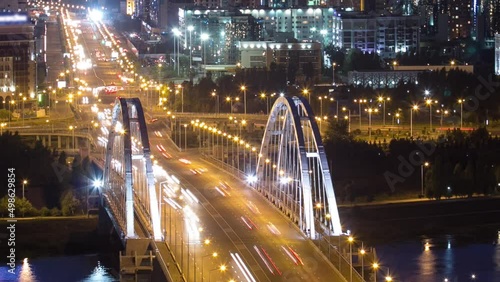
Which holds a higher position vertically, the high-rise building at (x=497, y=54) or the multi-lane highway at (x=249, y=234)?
the high-rise building at (x=497, y=54)

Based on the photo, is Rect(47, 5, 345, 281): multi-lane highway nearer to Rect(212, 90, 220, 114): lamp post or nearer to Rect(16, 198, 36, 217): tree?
Rect(16, 198, 36, 217): tree

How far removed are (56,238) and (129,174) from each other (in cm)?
522

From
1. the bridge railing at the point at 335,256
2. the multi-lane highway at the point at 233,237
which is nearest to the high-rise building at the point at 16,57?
the multi-lane highway at the point at 233,237

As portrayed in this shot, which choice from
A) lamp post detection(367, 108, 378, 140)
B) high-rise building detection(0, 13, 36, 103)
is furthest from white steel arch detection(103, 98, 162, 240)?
high-rise building detection(0, 13, 36, 103)

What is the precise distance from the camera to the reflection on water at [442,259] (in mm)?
25156

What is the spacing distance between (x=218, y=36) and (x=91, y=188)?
28492 millimetres

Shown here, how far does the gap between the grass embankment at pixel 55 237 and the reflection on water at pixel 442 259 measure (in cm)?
486

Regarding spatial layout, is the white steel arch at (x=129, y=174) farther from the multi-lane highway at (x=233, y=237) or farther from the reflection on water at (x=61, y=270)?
the reflection on water at (x=61, y=270)

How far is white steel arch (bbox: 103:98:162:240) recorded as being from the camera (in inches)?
951

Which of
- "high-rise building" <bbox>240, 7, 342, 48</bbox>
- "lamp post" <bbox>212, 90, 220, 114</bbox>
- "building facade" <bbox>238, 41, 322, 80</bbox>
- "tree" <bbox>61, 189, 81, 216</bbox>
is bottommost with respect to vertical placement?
"tree" <bbox>61, 189, 81, 216</bbox>

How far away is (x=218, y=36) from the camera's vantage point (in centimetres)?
6034

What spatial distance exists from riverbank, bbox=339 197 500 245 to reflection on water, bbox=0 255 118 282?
16.5 feet

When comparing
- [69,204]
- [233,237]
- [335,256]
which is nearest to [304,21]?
[69,204]

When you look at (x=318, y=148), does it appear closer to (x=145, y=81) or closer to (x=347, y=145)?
(x=347, y=145)
